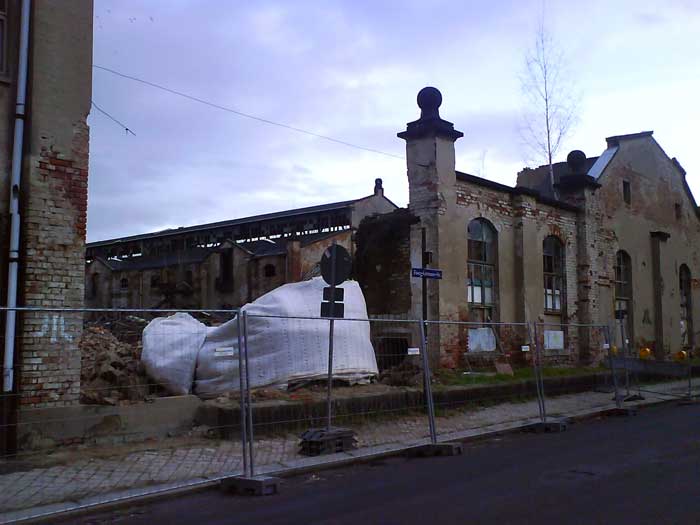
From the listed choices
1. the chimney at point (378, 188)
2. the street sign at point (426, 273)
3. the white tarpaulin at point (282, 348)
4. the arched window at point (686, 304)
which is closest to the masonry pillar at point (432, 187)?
the street sign at point (426, 273)

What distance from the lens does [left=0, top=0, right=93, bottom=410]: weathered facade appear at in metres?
9.43

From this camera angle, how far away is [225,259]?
38.8 metres

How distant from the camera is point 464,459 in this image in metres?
9.75

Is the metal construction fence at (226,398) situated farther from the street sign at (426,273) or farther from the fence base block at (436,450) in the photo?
the street sign at (426,273)

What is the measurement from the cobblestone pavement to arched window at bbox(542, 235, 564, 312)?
8651 millimetres

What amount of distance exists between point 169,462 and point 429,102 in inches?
453

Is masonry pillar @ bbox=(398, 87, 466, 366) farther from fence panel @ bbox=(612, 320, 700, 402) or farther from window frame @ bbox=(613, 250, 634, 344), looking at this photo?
window frame @ bbox=(613, 250, 634, 344)

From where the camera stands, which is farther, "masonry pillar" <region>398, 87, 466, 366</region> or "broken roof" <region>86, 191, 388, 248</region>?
"broken roof" <region>86, 191, 388, 248</region>

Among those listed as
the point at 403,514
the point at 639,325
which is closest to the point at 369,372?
the point at 403,514

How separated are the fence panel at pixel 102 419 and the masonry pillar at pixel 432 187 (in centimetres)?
667

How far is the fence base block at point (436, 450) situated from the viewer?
10.2 m

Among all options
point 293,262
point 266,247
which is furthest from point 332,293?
point 266,247

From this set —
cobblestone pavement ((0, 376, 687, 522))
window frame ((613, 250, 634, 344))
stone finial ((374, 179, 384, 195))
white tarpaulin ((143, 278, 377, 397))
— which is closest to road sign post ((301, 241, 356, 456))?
cobblestone pavement ((0, 376, 687, 522))

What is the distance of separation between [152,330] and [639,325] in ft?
66.0
